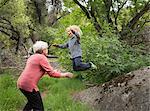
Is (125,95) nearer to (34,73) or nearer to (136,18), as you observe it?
(34,73)

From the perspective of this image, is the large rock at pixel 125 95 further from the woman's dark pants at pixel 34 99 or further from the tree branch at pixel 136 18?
the tree branch at pixel 136 18

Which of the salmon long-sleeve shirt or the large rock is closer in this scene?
the salmon long-sleeve shirt

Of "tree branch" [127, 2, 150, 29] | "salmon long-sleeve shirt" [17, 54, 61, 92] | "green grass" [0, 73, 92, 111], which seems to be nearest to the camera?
"salmon long-sleeve shirt" [17, 54, 61, 92]

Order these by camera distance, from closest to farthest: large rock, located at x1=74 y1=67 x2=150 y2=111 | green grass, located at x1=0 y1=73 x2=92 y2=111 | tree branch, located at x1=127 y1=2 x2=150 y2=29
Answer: large rock, located at x1=74 y1=67 x2=150 y2=111
green grass, located at x1=0 y1=73 x2=92 y2=111
tree branch, located at x1=127 y1=2 x2=150 y2=29

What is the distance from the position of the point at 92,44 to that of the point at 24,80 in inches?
191

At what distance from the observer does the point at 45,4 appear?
34.1 metres

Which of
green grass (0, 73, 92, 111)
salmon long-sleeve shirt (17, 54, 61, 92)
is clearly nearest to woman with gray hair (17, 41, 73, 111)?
salmon long-sleeve shirt (17, 54, 61, 92)

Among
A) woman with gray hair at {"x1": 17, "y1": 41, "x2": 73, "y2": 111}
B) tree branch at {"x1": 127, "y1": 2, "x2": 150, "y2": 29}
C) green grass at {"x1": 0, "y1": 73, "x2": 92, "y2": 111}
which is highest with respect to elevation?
tree branch at {"x1": 127, "y1": 2, "x2": 150, "y2": 29}

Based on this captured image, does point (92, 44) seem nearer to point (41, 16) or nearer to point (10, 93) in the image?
point (10, 93)

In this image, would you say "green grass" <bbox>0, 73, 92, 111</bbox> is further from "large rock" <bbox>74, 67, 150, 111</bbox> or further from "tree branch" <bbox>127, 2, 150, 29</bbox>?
"tree branch" <bbox>127, 2, 150, 29</bbox>

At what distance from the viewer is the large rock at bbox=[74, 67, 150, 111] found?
27.0 feet

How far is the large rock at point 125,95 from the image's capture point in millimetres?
8219

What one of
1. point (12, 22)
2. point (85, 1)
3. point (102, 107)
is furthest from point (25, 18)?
point (102, 107)

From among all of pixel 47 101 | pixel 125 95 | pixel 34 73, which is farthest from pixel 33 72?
pixel 47 101
